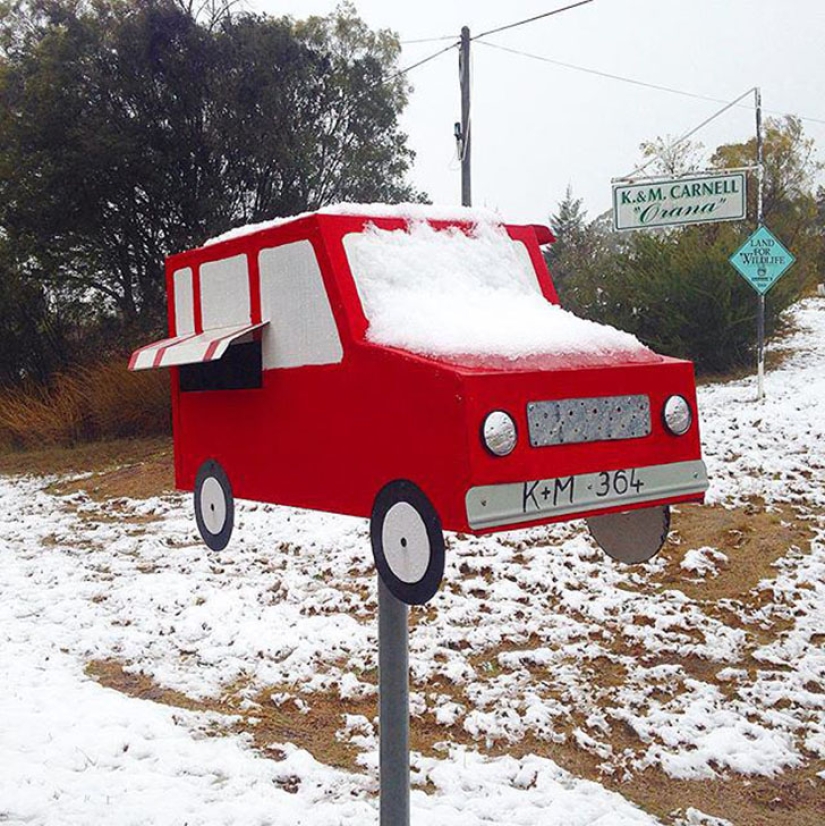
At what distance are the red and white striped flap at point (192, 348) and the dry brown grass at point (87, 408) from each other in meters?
3.51

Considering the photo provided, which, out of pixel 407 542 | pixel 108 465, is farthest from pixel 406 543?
pixel 108 465

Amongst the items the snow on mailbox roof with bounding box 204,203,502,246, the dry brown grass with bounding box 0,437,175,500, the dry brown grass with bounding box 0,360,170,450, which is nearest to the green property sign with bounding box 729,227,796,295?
the dry brown grass with bounding box 0,360,170,450

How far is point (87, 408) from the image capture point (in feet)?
28.6

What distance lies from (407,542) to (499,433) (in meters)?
0.19

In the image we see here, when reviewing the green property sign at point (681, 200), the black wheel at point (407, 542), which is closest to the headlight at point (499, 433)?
the black wheel at point (407, 542)

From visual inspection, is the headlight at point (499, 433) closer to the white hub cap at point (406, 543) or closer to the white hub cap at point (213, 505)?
the white hub cap at point (406, 543)

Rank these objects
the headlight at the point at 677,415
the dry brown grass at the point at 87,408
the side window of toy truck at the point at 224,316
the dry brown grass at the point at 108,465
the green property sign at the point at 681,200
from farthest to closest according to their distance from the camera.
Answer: the green property sign at the point at 681,200 → the dry brown grass at the point at 108,465 → the dry brown grass at the point at 87,408 → the side window of toy truck at the point at 224,316 → the headlight at the point at 677,415

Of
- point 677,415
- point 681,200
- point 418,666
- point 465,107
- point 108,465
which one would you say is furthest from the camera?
point 108,465

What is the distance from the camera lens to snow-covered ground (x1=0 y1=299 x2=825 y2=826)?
3.41m

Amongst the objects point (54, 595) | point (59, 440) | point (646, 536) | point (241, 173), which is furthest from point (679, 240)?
point (646, 536)

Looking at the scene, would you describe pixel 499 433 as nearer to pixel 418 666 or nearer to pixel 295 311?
pixel 295 311

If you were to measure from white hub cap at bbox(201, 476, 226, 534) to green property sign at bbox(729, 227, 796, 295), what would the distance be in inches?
323

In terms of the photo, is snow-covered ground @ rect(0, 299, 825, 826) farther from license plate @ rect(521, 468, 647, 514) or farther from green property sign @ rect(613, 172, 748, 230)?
green property sign @ rect(613, 172, 748, 230)

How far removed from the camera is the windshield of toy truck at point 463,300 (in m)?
1.13
